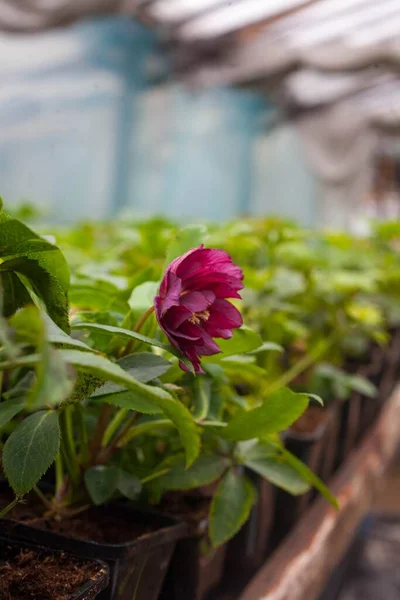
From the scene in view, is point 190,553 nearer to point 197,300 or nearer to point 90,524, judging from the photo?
point 90,524

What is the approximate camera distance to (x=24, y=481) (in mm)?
393

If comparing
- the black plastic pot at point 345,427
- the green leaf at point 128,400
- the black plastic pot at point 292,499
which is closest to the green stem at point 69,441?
Answer: the green leaf at point 128,400

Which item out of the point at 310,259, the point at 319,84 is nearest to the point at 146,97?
the point at 319,84

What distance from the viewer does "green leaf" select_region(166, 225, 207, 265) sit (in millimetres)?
527

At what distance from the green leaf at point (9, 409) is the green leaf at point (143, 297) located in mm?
114

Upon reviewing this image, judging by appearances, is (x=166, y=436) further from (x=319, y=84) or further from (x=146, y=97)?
(x=319, y=84)

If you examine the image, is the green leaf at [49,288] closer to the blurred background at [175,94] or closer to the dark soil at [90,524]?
the dark soil at [90,524]

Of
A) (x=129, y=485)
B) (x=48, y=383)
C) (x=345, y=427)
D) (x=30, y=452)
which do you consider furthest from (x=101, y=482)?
(x=345, y=427)

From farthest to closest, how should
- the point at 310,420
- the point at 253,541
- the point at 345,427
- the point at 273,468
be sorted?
the point at 345,427 → the point at 310,420 → the point at 253,541 → the point at 273,468

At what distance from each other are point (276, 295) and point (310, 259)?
0.13 m

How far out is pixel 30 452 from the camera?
40 cm

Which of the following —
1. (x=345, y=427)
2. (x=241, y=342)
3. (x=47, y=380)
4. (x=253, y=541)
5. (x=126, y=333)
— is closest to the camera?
(x=47, y=380)

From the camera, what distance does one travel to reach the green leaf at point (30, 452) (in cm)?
39

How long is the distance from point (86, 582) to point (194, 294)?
0.19m
